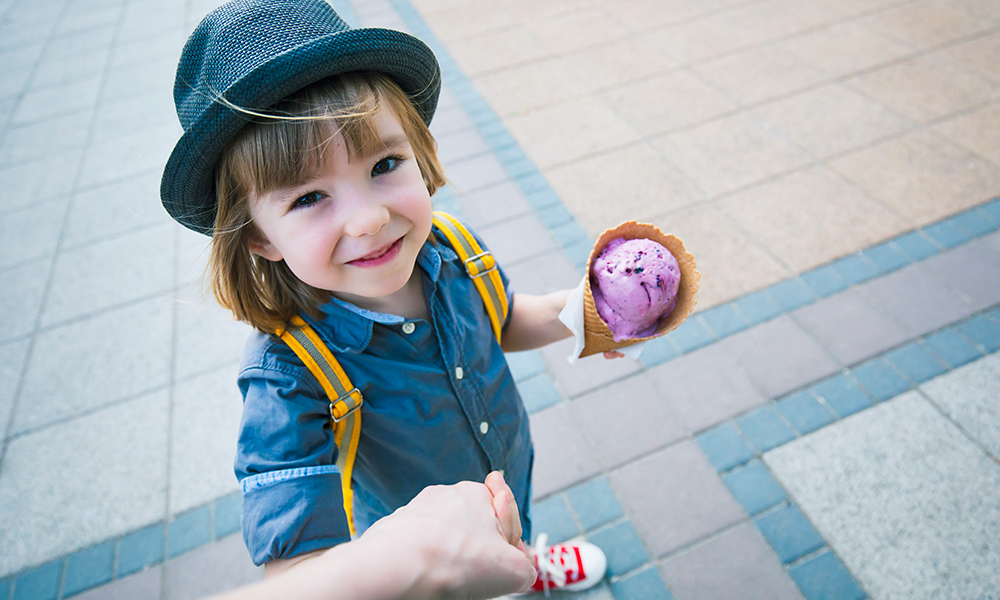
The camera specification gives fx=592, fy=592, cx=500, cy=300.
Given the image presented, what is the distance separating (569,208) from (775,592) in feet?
7.72

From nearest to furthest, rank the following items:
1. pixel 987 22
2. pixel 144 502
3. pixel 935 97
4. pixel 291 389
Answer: pixel 291 389 < pixel 144 502 < pixel 935 97 < pixel 987 22

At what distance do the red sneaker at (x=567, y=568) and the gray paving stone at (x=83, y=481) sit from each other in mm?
1645

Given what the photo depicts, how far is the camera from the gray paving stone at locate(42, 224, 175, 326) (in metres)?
3.55

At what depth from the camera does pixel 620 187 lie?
379 cm

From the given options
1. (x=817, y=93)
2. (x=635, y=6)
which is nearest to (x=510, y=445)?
(x=817, y=93)

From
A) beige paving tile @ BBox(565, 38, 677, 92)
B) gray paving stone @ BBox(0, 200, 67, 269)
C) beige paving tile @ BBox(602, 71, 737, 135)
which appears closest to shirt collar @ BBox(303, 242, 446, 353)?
beige paving tile @ BBox(602, 71, 737, 135)

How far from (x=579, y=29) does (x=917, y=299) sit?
152 inches

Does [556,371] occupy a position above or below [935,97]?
below

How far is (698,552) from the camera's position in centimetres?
219

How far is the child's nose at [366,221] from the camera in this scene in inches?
42.1

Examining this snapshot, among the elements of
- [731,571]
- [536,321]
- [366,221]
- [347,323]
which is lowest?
[731,571]

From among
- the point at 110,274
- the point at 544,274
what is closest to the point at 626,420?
the point at 544,274

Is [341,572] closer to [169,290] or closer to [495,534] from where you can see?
[495,534]

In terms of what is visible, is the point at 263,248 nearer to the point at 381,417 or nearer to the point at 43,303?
the point at 381,417
